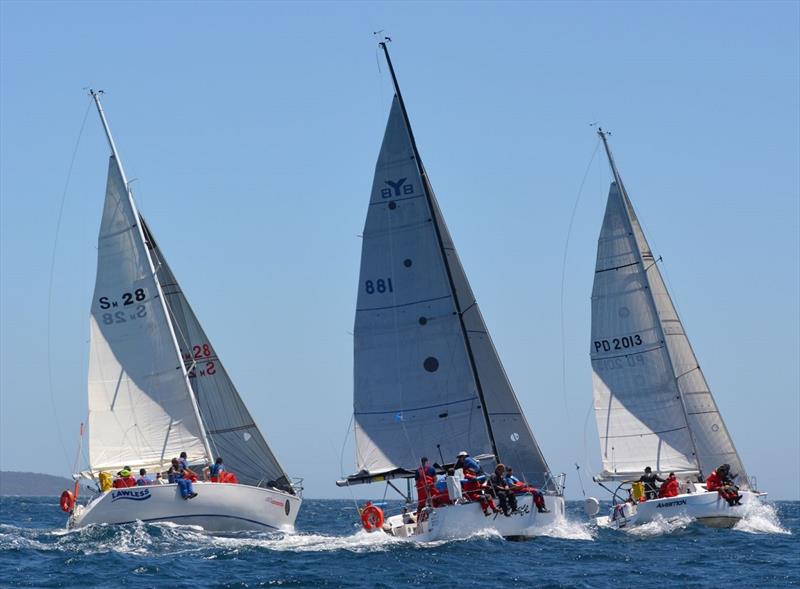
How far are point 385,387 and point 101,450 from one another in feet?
26.6

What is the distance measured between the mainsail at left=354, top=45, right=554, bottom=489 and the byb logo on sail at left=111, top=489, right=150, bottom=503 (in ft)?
16.1

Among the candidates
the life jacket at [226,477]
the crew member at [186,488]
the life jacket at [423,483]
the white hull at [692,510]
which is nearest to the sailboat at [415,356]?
the life jacket at [423,483]

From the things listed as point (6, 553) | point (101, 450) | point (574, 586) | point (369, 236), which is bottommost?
point (574, 586)

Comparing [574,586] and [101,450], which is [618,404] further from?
[574,586]

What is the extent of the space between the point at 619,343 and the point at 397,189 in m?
11.8

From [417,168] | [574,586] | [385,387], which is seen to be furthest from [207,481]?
[574,586]

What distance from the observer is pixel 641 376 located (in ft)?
127

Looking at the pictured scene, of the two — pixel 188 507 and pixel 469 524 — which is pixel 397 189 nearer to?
pixel 469 524

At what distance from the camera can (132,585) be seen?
21.6m

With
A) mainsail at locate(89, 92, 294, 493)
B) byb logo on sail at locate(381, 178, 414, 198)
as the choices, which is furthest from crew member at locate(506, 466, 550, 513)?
mainsail at locate(89, 92, 294, 493)

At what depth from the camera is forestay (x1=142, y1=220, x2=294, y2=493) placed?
34.3m

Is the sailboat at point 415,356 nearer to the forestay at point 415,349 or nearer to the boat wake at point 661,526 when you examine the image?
the forestay at point 415,349

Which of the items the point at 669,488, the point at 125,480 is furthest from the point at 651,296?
the point at 125,480

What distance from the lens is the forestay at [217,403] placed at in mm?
34312
